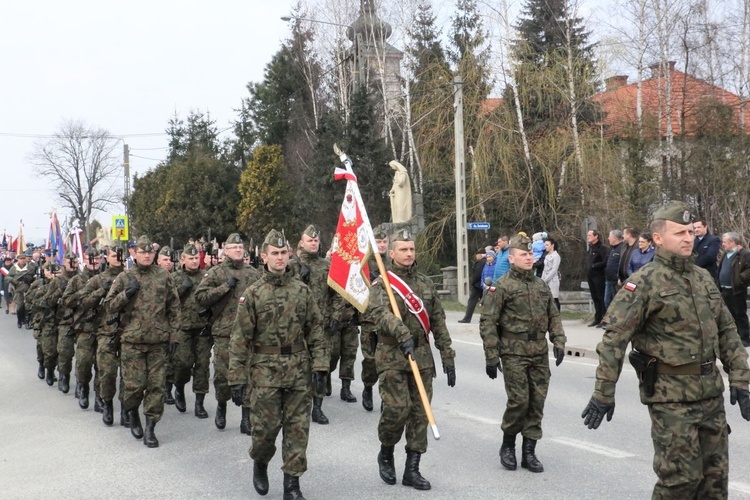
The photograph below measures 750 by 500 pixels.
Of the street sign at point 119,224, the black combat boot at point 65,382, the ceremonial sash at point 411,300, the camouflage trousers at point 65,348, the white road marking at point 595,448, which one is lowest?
the black combat boot at point 65,382

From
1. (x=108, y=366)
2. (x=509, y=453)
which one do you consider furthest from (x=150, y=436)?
(x=509, y=453)

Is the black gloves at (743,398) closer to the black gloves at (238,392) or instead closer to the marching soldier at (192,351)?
the black gloves at (238,392)

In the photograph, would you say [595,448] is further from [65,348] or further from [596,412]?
[65,348]

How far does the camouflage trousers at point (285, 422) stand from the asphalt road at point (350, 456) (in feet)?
1.27

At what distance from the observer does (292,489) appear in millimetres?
6629

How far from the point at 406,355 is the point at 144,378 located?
347 cm

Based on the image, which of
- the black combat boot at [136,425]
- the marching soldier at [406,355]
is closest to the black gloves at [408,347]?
the marching soldier at [406,355]

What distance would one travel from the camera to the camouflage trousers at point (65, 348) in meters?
12.7

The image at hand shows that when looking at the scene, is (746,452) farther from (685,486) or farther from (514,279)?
(685,486)

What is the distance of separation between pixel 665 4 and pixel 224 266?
2112 centimetres

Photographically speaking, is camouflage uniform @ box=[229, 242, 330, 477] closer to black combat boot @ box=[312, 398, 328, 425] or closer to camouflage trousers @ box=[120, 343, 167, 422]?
camouflage trousers @ box=[120, 343, 167, 422]

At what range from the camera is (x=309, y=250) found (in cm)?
1081

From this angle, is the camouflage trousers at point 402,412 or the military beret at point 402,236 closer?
the camouflage trousers at point 402,412

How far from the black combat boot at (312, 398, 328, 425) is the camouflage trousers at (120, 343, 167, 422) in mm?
1616
